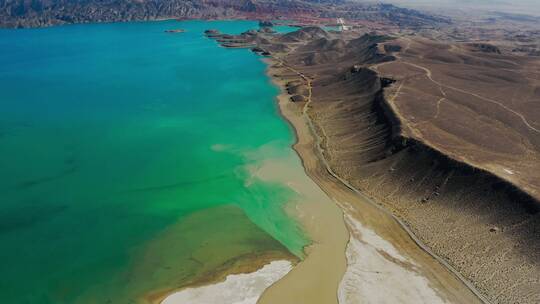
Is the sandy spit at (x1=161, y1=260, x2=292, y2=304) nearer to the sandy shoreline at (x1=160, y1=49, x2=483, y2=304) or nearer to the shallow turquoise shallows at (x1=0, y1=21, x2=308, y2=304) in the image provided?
the sandy shoreline at (x1=160, y1=49, x2=483, y2=304)

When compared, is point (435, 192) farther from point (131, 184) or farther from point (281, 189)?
point (131, 184)

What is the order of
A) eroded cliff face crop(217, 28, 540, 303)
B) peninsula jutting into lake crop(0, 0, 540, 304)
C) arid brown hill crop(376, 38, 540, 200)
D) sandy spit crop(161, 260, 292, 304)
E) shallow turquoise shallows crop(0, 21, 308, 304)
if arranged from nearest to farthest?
sandy spit crop(161, 260, 292, 304) < peninsula jutting into lake crop(0, 0, 540, 304) < eroded cliff face crop(217, 28, 540, 303) < shallow turquoise shallows crop(0, 21, 308, 304) < arid brown hill crop(376, 38, 540, 200)

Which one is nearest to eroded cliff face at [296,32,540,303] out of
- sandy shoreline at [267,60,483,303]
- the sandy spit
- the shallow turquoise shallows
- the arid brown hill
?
sandy shoreline at [267,60,483,303]

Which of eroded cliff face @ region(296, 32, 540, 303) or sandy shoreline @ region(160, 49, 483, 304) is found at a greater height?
eroded cliff face @ region(296, 32, 540, 303)

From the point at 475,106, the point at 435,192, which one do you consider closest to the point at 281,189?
the point at 435,192

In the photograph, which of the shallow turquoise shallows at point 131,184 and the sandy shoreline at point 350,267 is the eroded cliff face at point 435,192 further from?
the shallow turquoise shallows at point 131,184

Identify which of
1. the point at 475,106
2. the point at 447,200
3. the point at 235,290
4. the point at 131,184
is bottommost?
the point at 235,290

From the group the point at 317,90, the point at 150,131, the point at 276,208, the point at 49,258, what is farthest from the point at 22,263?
the point at 317,90

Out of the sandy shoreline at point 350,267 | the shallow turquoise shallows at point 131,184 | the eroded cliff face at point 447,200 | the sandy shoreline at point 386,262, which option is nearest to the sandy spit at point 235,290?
the sandy shoreline at point 350,267

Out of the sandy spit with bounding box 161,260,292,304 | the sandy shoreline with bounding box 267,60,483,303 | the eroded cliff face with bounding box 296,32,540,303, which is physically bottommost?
the sandy spit with bounding box 161,260,292,304
